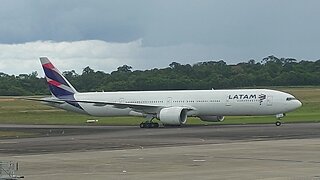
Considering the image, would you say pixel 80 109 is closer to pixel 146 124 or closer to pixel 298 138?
pixel 146 124

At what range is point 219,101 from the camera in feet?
204

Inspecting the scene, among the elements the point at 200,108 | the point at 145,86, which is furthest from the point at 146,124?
the point at 145,86

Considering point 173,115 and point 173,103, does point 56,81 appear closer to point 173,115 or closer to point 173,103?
point 173,103

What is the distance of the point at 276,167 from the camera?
Answer: 25.3 meters

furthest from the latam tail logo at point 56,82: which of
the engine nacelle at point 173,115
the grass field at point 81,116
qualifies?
the engine nacelle at point 173,115

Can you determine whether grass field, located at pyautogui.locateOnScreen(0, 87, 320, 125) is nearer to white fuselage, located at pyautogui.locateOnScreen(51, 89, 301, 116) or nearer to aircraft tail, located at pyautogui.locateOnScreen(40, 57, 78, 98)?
aircraft tail, located at pyautogui.locateOnScreen(40, 57, 78, 98)

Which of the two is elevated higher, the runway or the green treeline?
the green treeline

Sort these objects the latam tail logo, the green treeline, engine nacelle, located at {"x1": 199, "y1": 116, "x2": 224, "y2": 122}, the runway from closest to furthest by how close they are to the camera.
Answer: the runway
engine nacelle, located at {"x1": 199, "y1": 116, "x2": 224, "y2": 122}
the latam tail logo
the green treeline

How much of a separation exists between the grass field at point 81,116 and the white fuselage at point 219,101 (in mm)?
6848

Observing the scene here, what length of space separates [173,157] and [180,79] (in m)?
106

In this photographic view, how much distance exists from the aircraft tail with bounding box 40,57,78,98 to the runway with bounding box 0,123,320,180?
26.3 m

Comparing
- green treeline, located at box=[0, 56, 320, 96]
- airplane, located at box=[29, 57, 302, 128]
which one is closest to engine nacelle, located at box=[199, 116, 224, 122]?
airplane, located at box=[29, 57, 302, 128]

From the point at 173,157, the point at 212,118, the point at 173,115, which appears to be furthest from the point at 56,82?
the point at 173,157

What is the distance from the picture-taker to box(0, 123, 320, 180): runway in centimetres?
2380
